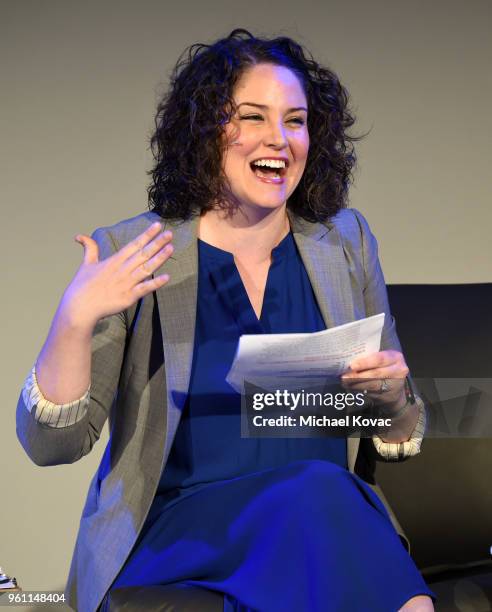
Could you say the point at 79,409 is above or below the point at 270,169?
below

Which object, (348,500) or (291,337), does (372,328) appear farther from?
(348,500)

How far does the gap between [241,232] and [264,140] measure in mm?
191

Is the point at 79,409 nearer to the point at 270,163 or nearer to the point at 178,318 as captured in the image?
the point at 178,318

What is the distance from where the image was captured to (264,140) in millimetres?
1719

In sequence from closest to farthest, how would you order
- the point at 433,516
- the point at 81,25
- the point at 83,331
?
the point at 83,331 < the point at 433,516 < the point at 81,25

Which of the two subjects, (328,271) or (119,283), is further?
(328,271)

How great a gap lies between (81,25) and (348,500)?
1.88 metres

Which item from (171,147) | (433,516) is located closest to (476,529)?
(433,516)

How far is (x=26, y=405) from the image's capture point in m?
1.51

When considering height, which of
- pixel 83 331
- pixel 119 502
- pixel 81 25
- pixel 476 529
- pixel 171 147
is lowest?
pixel 476 529

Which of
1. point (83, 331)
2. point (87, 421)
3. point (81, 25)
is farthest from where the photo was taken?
point (81, 25)

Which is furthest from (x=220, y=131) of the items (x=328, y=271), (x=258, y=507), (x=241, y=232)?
(x=258, y=507)

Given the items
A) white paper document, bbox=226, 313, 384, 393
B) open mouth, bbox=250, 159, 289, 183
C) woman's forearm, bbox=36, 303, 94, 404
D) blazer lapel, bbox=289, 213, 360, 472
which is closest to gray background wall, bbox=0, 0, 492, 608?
blazer lapel, bbox=289, 213, 360, 472

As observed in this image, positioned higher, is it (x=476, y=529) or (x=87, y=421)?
(x=87, y=421)
